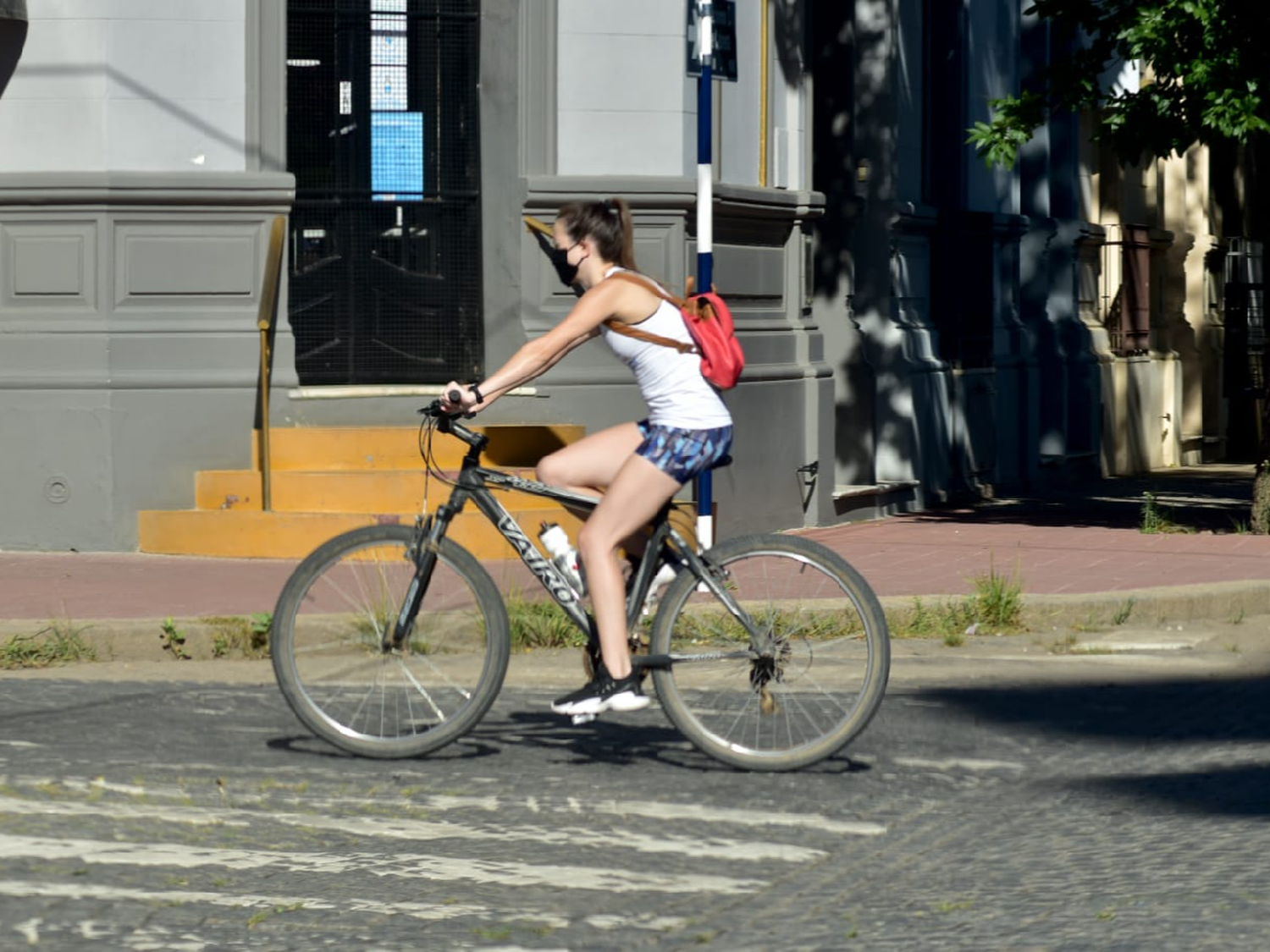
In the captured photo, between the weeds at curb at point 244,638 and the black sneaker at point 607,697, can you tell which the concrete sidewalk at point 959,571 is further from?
the black sneaker at point 607,697

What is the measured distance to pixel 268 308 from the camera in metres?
13.2

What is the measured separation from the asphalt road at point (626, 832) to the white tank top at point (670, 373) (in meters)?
1.08

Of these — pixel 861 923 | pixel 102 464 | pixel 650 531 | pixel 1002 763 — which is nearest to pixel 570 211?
pixel 650 531

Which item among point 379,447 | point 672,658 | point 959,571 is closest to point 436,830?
point 672,658

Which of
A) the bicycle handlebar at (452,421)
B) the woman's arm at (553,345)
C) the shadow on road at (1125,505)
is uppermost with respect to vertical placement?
the woman's arm at (553,345)

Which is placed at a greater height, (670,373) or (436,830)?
(670,373)

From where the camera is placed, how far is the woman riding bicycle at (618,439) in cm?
698

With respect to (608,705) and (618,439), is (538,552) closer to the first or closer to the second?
(618,439)

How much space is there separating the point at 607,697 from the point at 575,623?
0.88ft

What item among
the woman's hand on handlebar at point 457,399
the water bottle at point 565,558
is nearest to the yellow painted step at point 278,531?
the water bottle at point 565,558

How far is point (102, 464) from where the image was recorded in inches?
513

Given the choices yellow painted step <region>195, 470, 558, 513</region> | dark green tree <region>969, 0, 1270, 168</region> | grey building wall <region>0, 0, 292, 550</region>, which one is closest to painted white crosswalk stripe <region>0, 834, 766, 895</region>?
yellow painted step <region>195, 470, 558, 513</region>

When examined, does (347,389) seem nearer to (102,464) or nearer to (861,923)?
(102,464)

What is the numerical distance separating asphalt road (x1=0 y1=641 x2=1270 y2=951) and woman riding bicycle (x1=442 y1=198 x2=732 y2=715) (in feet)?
1.45
